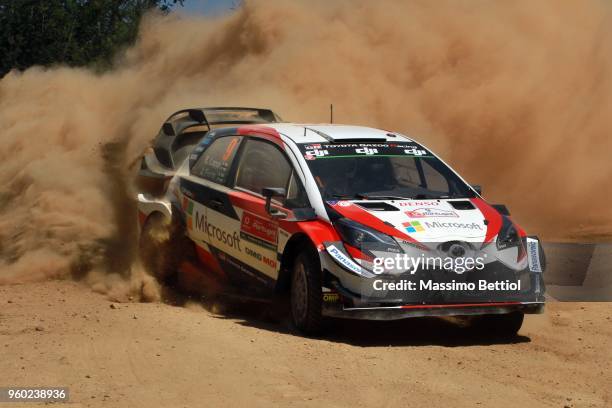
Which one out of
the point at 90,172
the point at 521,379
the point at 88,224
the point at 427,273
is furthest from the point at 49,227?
the point at 521,379

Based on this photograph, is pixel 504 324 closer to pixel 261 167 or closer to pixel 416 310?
pixel 416 310

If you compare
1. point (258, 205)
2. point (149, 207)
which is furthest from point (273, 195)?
point (149, 207)

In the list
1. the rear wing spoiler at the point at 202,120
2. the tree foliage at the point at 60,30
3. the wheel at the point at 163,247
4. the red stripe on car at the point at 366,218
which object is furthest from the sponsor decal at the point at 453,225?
the tree foliage at the point at 60,30

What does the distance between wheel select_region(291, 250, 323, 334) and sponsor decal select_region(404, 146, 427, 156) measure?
1.44m

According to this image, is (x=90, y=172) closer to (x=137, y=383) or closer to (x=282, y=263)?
(x=282, y=263)

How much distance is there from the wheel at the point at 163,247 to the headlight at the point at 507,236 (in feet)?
9.65

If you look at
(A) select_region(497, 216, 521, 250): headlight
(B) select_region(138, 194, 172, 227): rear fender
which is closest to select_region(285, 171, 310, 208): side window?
(A) select_region(497, 216, 521, 250): headlight

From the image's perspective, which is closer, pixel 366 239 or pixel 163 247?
Answer: pixel 366 239

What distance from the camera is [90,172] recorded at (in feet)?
43.1

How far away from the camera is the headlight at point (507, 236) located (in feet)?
26.3

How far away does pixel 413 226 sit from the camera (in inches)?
311

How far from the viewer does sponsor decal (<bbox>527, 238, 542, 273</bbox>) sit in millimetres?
8133

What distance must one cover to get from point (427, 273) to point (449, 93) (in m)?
8.99

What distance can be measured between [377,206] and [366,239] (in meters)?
0.44
